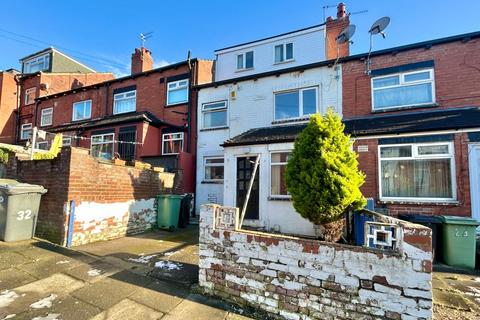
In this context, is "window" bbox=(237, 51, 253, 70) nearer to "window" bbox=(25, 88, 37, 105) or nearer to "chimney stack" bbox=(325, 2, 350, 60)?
"chimney stack" bbox=(325, 2, 350, 60)

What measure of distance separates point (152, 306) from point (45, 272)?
2270mm

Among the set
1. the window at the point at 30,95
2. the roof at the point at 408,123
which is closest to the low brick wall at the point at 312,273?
the roof at the point at 408,123

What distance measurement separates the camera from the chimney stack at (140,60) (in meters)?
17.0

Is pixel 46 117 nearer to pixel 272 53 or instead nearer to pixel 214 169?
pixel 214 169

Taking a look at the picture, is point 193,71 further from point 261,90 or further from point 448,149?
point 448,149

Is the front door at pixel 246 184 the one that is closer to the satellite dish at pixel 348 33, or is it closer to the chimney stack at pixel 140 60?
the satellite dish at pixel 348 33

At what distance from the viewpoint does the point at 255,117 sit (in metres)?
11.4

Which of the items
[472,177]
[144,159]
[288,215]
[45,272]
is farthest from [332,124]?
[144,159]

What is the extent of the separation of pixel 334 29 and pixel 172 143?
1078 centimetres

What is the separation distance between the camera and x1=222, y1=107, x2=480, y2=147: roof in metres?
7.12

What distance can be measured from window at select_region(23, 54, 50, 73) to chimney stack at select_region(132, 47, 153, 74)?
9081 mm

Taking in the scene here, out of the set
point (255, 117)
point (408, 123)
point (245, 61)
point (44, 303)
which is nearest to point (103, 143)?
point (255, 117)

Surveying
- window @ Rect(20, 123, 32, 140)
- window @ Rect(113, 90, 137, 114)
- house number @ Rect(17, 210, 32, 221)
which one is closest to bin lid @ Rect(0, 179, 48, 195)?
house number @ Rect(17, 210, 32, 221)

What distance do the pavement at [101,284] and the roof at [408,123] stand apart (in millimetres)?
5108
